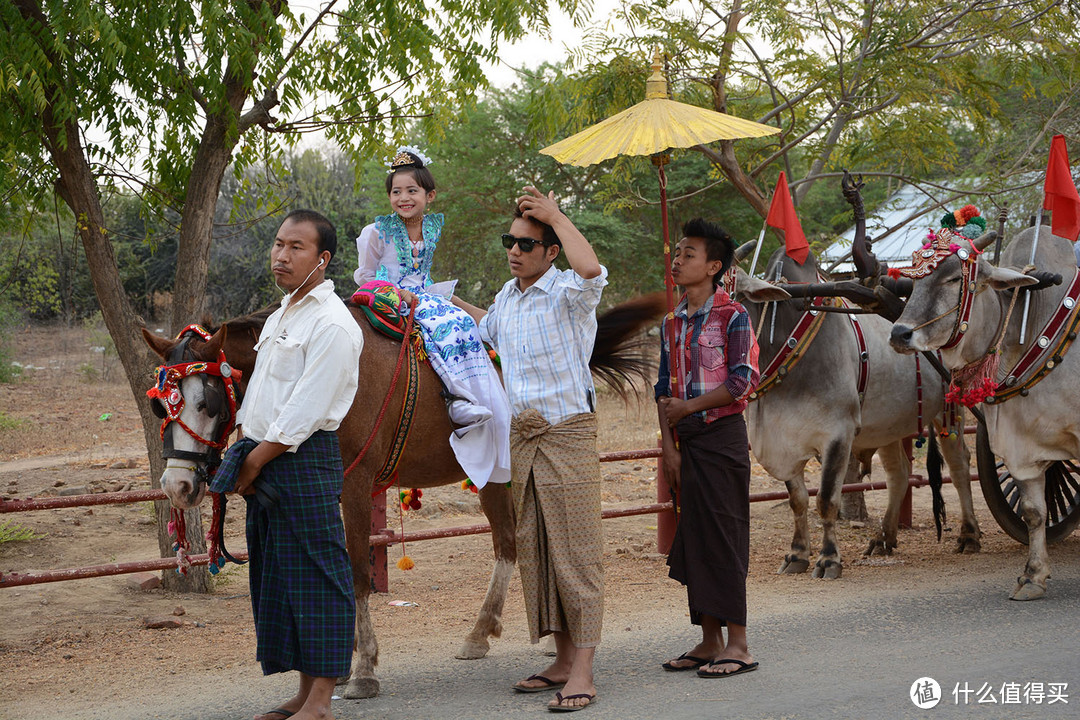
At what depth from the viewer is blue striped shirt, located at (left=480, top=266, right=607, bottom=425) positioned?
13.6ft

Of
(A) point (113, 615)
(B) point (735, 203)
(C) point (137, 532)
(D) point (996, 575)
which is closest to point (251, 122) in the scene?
(A) point (113, 615)

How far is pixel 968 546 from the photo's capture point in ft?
24.4

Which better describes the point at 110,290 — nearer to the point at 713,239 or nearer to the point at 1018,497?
the point at 713,239

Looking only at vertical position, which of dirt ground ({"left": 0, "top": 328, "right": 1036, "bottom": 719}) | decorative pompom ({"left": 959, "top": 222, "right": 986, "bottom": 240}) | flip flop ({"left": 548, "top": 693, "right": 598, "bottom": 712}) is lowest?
dirt ground ({"left": 0, "top": 328, "right": 1036, "bottom": 719})

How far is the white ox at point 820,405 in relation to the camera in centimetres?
662

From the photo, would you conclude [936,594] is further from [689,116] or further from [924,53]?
[924,53]

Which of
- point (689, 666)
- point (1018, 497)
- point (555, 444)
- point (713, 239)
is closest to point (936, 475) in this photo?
point (1018, 497)

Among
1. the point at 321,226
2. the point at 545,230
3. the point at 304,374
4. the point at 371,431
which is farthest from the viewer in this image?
the point at 371,431

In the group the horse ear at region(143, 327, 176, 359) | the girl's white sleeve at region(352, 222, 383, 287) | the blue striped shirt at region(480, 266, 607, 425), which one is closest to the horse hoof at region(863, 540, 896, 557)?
the blue striped shirt at region(480, 266, 607, 425)

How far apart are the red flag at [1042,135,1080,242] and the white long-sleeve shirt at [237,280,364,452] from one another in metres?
4.29

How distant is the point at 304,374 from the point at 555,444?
3.60 ft

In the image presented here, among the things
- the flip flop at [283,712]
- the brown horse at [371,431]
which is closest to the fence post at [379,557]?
the brown horse at [371,431]

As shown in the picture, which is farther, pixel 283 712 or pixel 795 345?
pixel 795 345

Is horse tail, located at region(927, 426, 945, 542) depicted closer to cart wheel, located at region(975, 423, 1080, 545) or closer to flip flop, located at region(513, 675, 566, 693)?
cart wheel, located at region(975, 423, 1080, 545)
